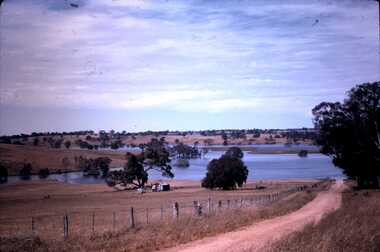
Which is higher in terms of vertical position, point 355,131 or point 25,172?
point 355,131

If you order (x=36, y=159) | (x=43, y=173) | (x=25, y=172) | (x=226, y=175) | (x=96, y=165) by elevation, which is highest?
(x=36, y=159)

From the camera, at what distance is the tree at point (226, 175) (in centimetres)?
9312

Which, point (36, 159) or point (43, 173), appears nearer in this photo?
point (43, 173)

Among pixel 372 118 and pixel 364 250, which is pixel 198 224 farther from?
pixel 372 118

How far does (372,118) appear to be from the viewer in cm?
5131

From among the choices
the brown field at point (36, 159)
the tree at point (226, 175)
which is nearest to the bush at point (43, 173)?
the brown field at point (36, 159)

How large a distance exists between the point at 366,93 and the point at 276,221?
32920 mm

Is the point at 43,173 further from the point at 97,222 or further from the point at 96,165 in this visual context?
the point at 97,222

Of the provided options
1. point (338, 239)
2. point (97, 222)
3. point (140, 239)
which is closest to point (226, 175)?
point (97, 222)

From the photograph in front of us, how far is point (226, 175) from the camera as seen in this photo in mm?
93750

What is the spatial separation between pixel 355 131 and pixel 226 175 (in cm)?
4335

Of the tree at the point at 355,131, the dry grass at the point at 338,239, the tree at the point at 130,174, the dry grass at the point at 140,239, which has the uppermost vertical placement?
the tree at the point at 355,131

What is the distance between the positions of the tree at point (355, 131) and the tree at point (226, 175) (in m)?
38.1

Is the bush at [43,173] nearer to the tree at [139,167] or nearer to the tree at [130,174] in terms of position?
the tree at [139,167]
